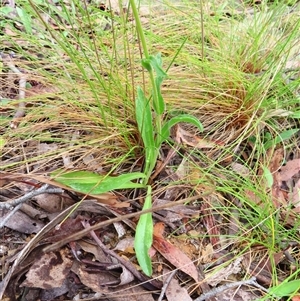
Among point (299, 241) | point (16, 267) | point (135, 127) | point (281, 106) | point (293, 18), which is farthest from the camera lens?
point (293, 18)

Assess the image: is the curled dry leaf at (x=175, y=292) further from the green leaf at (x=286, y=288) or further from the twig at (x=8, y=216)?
the twig at (x=8, y=216)

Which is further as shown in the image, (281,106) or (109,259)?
(281,106)

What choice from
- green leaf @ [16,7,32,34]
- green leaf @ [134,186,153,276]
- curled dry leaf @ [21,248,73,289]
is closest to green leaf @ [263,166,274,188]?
green leaf @ [134,186,153,276]

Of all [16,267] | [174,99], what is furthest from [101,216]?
[174,99]

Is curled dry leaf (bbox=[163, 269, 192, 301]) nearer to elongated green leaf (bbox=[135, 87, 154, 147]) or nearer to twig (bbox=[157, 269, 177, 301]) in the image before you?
twig (bbox=[157, 269, 177, 301])

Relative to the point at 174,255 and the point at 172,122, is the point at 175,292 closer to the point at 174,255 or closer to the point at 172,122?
the point at 174,255

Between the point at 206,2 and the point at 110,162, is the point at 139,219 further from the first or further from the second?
the point at 206,2

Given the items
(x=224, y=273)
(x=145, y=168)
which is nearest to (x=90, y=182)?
(x=145, y=168)
